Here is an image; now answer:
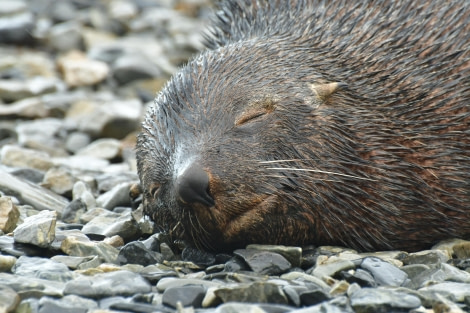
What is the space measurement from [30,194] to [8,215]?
981 millimetres

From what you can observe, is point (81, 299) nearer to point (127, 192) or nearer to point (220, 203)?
point (220, 203)

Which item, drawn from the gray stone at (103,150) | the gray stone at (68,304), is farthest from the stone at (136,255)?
the gray stone at (103,150)

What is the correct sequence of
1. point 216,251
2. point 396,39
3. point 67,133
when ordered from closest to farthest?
1. point 216,251
2. point 396,39
3. point 67,133

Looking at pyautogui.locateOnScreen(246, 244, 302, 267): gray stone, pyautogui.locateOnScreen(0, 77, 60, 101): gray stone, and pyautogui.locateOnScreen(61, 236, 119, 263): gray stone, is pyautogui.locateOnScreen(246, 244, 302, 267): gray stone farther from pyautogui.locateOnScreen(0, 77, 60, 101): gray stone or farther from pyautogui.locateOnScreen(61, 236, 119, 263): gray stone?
pyautogui.locateOnScreen(0, 77, 60, 101): gray stone

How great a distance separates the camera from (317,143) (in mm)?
6051

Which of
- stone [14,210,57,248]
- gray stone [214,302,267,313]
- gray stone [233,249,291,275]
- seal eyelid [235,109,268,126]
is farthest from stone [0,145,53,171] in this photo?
gray stone [214,302,267,313]

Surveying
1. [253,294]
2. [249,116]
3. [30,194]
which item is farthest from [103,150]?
[253,294]

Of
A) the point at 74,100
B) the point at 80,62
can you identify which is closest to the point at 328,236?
the point at 74,100

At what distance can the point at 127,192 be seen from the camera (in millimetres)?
7621

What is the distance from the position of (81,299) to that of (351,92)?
262 cm

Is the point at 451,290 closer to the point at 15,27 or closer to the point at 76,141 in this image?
the point at 76,141

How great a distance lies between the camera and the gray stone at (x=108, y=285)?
4965 mm

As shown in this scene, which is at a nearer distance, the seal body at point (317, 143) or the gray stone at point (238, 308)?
the gray stone at point (238, 308)

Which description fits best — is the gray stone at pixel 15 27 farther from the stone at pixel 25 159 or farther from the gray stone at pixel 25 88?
the stone at pixel 25 159
